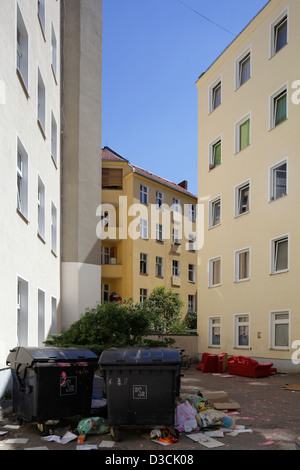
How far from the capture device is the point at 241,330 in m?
20.2

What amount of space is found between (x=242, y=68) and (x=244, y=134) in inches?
128

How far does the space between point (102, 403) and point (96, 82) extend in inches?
718

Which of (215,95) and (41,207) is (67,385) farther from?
(215,95)

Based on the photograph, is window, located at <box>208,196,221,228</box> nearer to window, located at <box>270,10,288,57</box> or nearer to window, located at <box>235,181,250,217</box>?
window, located at <box>235,181,250,217</box>

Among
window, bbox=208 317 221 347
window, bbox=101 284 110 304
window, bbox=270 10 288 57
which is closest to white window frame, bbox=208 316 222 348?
window, bbox=208 317 221 347

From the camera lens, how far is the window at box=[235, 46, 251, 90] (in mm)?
21244

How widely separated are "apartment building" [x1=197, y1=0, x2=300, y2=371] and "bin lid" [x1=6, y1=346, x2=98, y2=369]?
429 inches

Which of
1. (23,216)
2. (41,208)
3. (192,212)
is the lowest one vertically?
(23,216)

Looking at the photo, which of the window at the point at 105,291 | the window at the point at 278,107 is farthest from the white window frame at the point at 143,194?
the window at the point at 278,107

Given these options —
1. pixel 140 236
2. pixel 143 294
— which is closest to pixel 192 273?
pixel 143 294

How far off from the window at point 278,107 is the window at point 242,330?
786cm

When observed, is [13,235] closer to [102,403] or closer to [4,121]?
[4,121]

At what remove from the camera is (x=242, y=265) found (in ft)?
67.2

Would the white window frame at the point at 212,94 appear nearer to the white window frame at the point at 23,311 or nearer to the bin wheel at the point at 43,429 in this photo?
the white window frame at the point at 23,311
